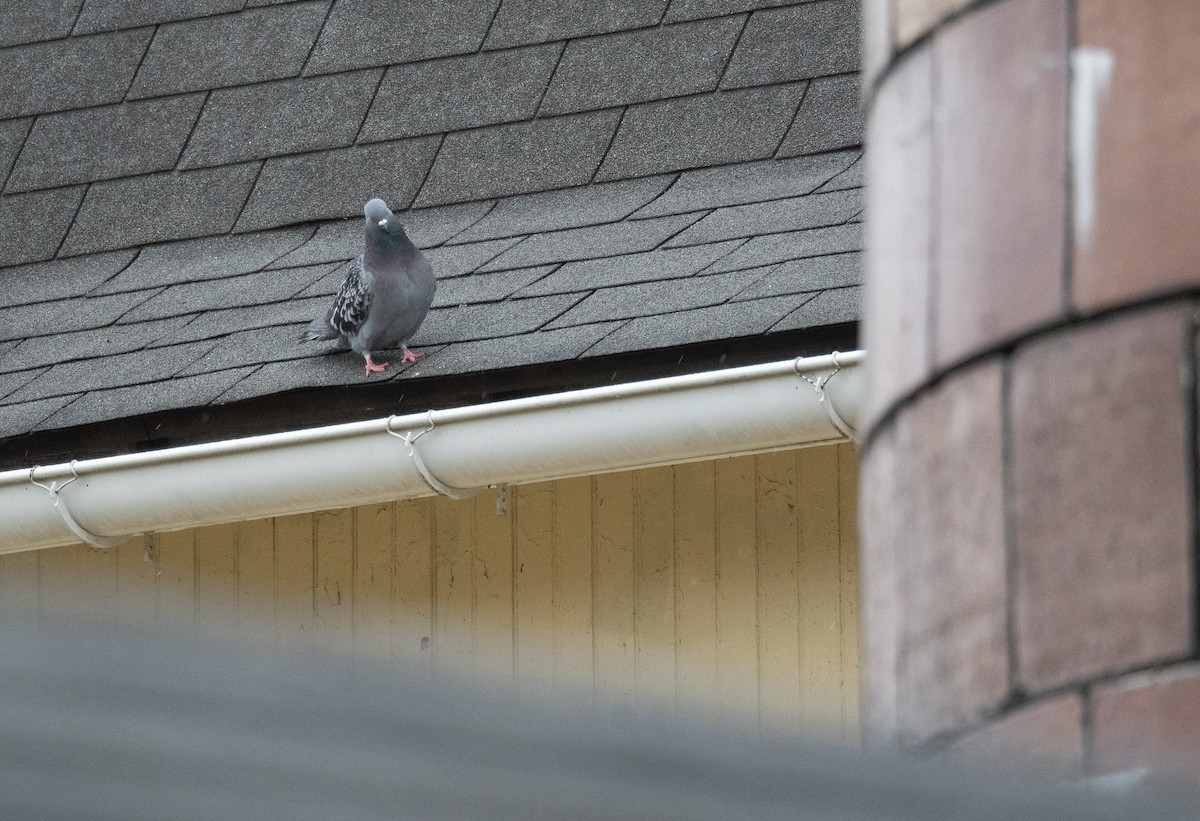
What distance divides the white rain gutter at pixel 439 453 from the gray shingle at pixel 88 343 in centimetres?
50

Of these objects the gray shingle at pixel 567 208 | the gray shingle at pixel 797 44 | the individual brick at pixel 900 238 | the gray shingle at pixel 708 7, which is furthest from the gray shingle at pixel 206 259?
the individual brick at pixel 900 238

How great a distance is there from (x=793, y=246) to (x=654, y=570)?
33.8 inches

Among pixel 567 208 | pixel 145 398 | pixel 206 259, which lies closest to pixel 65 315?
pixel 206 259

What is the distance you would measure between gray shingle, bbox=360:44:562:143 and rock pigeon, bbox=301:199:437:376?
79cm

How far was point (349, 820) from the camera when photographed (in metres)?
1.61

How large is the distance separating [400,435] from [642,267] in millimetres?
782

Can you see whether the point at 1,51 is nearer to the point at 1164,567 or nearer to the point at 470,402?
the point at 470,402

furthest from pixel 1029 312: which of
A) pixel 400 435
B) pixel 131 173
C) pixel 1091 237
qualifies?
pixel 131 173

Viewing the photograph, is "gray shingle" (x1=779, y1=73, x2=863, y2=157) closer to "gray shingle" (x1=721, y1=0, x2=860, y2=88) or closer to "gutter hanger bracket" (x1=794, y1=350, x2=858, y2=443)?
"gray shingle" (x1=721, y1=0, x2=860, y2=88)

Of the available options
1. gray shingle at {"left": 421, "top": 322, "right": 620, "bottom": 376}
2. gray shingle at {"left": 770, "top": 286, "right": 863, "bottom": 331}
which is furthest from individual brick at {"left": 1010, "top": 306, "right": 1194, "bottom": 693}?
gray shingle at {"left": 421, "top": 322, "right": 620, "bottom": 376}

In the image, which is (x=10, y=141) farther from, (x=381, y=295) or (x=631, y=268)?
(x=631, y=268)

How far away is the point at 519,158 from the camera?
6855mm

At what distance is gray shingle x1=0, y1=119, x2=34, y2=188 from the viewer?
24.2ft

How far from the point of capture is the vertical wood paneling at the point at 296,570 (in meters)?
6.55
